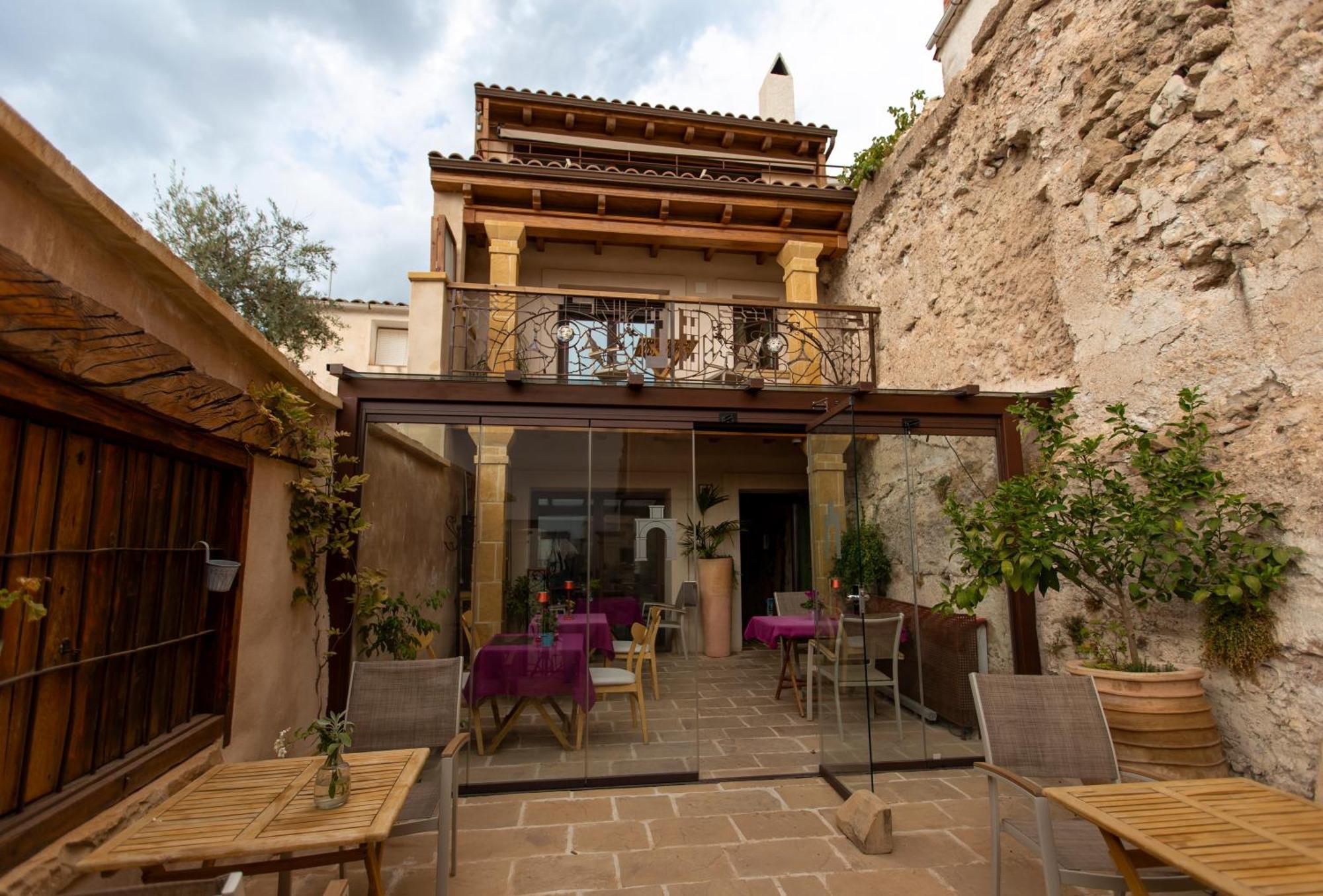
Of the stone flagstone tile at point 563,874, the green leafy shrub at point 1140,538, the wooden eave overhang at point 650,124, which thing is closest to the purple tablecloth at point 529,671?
the stone flagstone tile at point 563,874

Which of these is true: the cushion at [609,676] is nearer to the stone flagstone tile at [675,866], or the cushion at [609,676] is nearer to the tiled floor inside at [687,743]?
the tiled floor inside at [687,743]

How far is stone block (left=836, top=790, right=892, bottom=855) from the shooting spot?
3045mm

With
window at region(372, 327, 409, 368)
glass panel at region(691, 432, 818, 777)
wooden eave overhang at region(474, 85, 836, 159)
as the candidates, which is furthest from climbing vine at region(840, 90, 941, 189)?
window at region(372, 327, 409, 368)

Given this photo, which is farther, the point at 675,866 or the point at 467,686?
the point at 467,686

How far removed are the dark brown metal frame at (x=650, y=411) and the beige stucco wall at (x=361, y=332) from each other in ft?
28.6

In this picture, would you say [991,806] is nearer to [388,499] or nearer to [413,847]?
[413,847]

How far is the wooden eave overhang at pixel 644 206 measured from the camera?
7.71 metres

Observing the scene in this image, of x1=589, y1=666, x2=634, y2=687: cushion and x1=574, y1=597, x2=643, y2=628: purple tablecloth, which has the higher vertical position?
x1=574, y1=597, x2=643, y2=628: purple tablecloth

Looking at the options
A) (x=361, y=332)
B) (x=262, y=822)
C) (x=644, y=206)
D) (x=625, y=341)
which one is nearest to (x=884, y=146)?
(x=644, y=206)

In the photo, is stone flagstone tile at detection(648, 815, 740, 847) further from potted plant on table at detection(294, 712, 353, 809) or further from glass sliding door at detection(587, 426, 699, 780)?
potted plant on table at detection(294, 712, 353, 809)

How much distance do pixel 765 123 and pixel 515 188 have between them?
14.1ft

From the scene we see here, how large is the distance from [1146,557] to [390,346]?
41.4 feet

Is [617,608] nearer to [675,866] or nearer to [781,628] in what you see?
[675,866]

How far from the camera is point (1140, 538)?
3.41m
